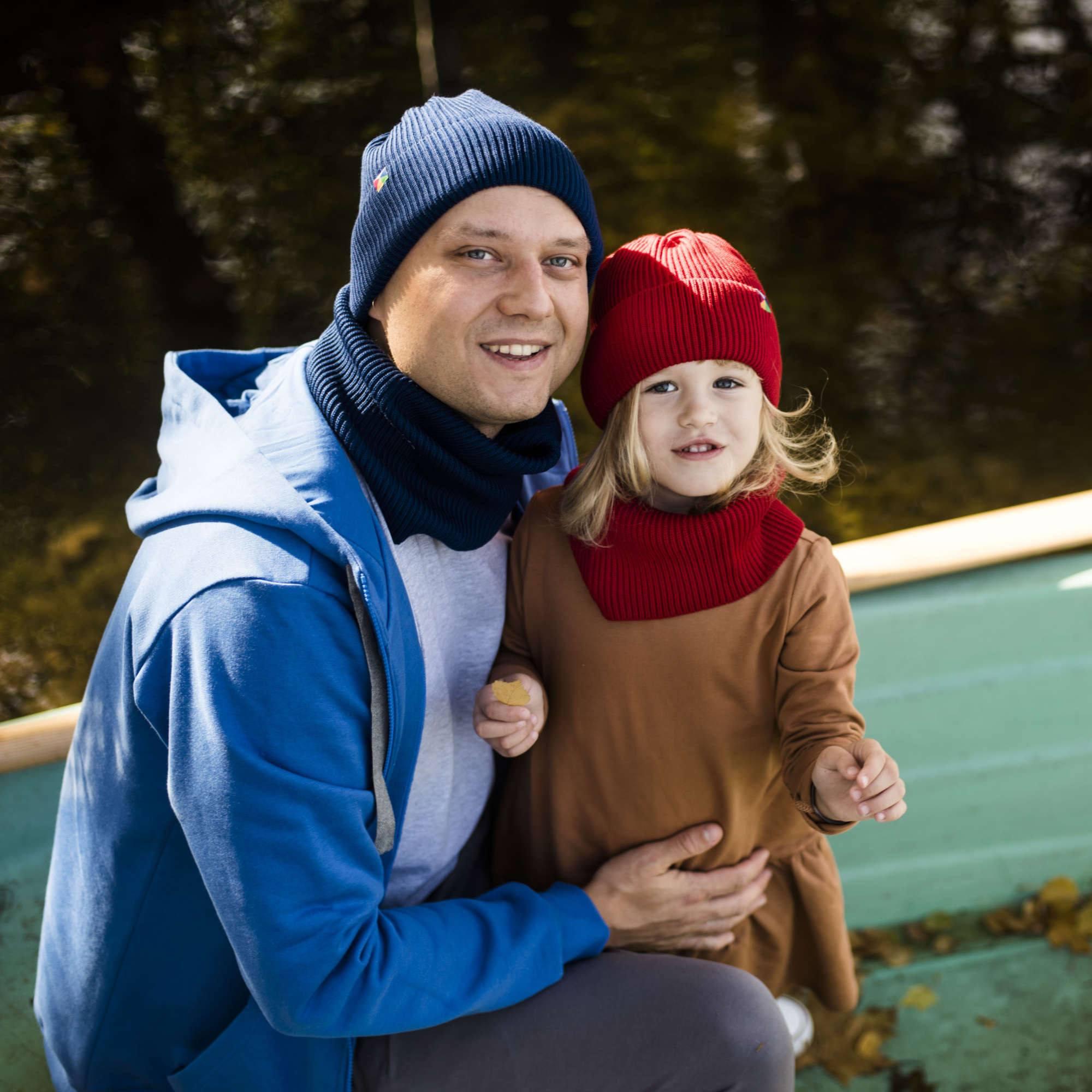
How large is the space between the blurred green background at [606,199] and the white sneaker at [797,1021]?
227 cm

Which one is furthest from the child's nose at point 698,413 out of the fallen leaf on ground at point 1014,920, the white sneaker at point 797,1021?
the fallen leaf on ground at point 1014,920

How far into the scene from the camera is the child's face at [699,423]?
1.51 meters

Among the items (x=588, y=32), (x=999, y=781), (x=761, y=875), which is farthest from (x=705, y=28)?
(x=761, y=875)

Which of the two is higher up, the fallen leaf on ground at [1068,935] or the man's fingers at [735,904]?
the man's fingers at [735,904]

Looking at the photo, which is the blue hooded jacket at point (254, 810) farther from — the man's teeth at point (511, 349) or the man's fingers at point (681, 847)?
the man's teeth at point (511, 349)

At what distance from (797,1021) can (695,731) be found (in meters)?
0.77

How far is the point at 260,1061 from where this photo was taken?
1.44 m

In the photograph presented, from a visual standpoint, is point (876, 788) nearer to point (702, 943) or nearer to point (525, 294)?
→ point (702, 943)

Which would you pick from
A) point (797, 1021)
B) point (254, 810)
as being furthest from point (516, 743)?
point (797, 1021)

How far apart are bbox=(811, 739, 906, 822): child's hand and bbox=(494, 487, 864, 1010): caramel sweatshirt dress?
34mm

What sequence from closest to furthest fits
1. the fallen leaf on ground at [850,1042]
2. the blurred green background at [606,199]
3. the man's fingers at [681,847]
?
the man's fingers at [681,847] → the fallen leaf on ground at [850,1042] → the blurred green background at [606,199]

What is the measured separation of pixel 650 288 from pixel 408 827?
868mm

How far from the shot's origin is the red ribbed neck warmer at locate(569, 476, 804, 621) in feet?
5.00

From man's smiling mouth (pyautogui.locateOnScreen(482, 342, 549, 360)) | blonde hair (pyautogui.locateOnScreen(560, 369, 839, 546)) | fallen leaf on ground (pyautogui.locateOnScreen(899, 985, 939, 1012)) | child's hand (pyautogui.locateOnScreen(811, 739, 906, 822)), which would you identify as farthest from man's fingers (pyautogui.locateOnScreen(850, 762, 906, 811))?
fallen leaf on ground (pyautogui.locateOnScreen(899, 985, 939, 1012))
